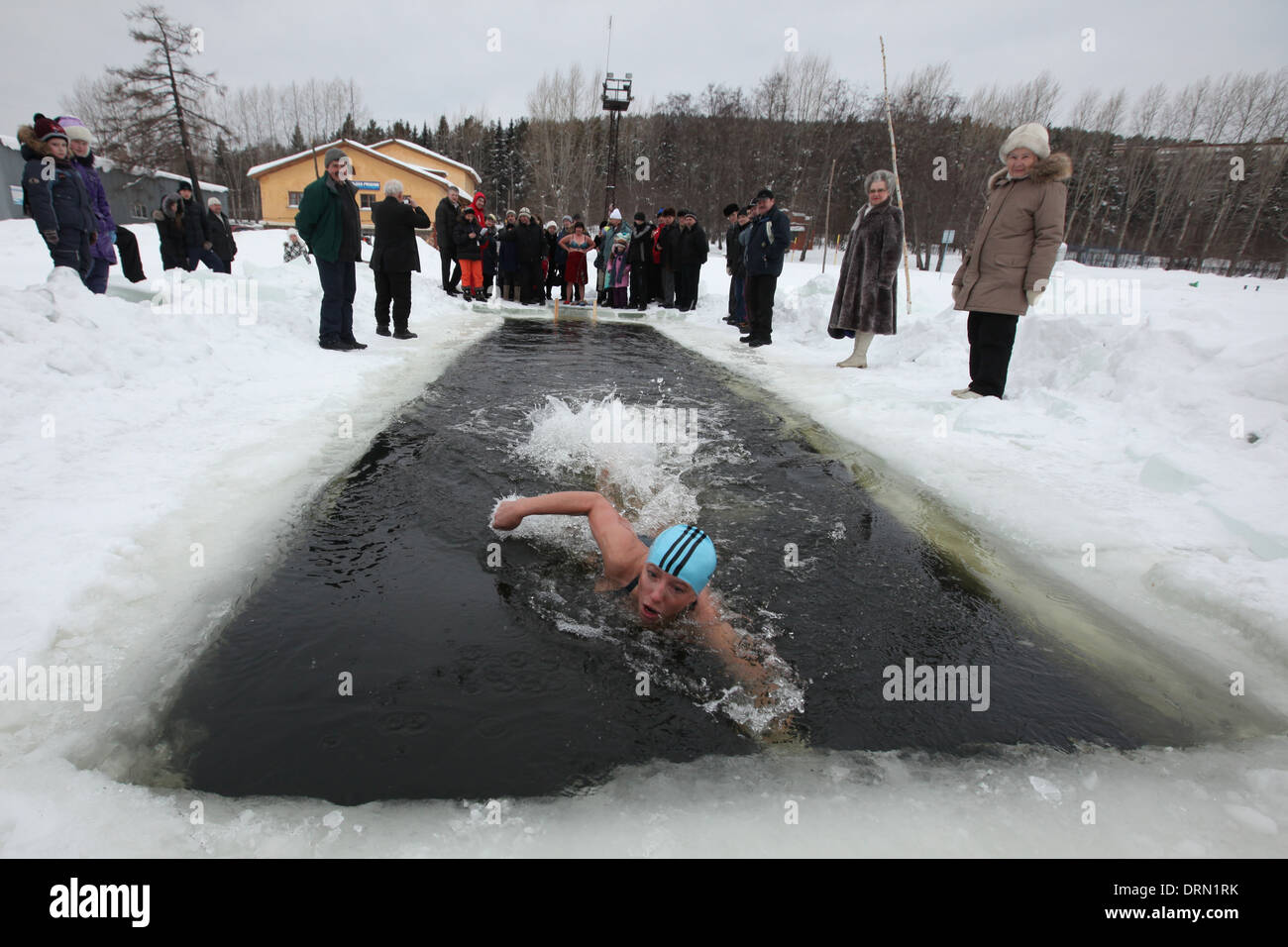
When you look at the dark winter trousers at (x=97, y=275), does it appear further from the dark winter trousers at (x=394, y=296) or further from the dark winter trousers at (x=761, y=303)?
the dark winter trousers at (x=761, y=303)

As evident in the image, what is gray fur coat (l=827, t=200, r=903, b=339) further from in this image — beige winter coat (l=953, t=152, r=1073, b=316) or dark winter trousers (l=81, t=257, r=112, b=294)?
dark winter trousers (l=81, t=257, r=112, b=294)

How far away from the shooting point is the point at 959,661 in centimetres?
273

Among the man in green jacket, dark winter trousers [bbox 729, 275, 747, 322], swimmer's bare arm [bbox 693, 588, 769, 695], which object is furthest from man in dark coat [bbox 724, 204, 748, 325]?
swimmer's bare arm [bbox 693, 588, 769, 695]

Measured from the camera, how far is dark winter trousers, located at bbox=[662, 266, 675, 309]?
14705 mm

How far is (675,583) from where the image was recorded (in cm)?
275

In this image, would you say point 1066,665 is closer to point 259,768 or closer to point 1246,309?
point 259,768

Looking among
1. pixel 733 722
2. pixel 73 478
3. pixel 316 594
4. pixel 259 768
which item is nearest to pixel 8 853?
pixel 259 768

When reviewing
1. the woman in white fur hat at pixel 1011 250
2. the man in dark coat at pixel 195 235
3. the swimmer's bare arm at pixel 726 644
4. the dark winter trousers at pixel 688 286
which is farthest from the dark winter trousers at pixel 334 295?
the dark winter trousers at pixel 688 286

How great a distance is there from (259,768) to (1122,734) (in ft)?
9.45

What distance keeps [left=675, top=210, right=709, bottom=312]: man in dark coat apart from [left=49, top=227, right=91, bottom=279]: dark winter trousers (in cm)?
952

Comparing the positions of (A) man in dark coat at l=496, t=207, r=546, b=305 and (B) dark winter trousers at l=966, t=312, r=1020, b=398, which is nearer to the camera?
(B) dark winter trousers at l=966, t=312, r=1020, b=398

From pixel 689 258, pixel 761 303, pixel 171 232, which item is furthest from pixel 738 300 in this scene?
pixel 171 232

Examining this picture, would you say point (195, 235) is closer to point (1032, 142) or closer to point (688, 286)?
point (688, 286)

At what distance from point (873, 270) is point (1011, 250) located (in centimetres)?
214
